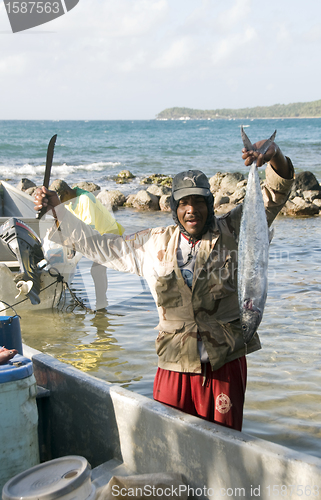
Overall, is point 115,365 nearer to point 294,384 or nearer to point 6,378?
point 294,384

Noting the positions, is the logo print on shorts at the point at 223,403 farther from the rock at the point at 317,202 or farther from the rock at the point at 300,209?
the rock at the point at 317,202

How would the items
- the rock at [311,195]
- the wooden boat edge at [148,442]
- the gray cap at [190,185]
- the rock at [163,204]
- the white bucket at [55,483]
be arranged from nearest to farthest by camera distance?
the wooden boat edge at [148,442], the white bucket at [55,483], the gray cap at [190,185], the rock at [311,195], the rock at [163,204]

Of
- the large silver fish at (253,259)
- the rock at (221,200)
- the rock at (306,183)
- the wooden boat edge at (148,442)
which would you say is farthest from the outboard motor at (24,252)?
the rock at (306,183)

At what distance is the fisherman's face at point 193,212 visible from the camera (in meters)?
2.76

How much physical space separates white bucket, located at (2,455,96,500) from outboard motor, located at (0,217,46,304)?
12.9 ft

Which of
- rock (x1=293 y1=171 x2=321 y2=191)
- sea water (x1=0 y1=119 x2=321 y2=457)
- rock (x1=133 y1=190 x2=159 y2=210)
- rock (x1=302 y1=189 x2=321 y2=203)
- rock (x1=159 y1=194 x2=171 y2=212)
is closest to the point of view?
sea water (x1=0 y1=119 x2=321 y2=457)

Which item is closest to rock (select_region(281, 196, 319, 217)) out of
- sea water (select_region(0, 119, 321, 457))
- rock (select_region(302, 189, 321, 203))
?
rock (select_region(302, 189, 321, 203))

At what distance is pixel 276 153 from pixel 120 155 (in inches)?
1735

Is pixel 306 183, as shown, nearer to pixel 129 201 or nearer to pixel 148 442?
pixel 129 201

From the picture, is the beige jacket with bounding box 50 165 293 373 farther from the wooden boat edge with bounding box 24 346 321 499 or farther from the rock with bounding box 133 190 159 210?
the rock with bounding box 133 190 159 210

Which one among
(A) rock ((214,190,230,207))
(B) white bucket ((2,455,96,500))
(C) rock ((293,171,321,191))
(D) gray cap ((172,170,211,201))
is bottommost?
(B) white bucket ((2,455,96,500))

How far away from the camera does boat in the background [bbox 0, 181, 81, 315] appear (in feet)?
22.4

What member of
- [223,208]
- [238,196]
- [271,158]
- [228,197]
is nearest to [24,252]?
[271,158]

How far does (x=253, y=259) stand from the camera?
2416mm
